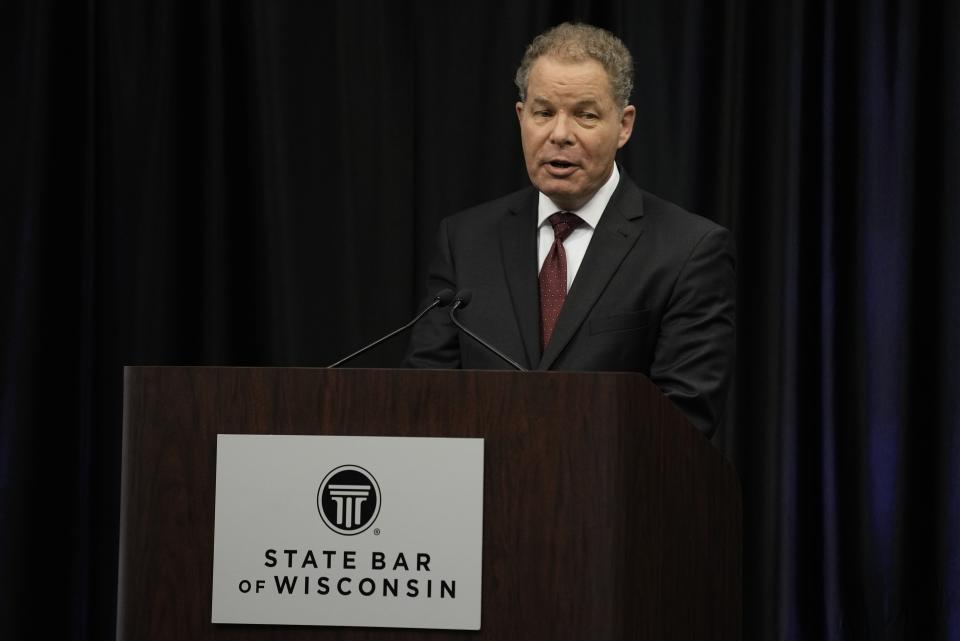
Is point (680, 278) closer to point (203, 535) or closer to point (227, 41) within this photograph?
point (203, 535)

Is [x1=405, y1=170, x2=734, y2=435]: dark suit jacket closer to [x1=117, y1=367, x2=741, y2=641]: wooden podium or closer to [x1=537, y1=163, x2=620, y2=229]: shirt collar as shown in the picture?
[x1=537, y1=163, x2=620, y2=229]: shirt collar

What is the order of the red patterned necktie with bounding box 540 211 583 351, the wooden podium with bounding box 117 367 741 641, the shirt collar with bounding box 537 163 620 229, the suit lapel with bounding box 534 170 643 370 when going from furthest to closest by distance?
the shirt collar with bounding box 537 163 620 229
the red patterned necktie with bounding box 540 211 583 351
the suit lapel with bounding box 534 170 643 370
the wooden podium with bounding box 117 367 741 641

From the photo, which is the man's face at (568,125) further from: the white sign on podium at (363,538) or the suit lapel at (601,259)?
the white sign on podium at (363,538)

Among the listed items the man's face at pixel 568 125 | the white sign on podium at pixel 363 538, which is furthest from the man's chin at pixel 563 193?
the white sign on podium at pixel 363 538

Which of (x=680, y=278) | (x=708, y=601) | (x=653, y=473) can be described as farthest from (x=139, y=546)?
(x=680, y=278)

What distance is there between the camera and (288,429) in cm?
167

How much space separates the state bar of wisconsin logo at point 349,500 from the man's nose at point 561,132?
1.18m

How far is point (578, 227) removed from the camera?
8.87ft

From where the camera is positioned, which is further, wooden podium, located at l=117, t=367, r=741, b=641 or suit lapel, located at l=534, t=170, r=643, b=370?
suit lapel, located at l=534, t=170, r=643, b=370

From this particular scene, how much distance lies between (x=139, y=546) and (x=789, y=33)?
8.36ft

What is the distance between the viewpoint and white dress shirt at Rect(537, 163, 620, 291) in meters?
2.67

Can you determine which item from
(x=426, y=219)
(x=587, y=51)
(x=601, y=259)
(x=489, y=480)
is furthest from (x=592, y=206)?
(x=489, y=480)

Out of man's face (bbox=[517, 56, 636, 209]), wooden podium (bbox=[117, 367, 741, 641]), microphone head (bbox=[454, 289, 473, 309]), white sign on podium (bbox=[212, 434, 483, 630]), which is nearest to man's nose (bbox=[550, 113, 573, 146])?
man's face (bbox=[517, 56, 636, 209])

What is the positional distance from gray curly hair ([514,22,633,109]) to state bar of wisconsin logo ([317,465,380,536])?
50.8 inches
